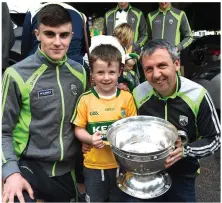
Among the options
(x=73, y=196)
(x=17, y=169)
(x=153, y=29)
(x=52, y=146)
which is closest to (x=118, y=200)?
(x=73, y=196)

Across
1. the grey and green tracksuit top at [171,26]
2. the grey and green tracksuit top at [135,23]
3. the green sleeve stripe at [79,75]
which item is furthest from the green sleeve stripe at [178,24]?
the green sleeve stripe at [79,75]

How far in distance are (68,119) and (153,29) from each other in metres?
3.62

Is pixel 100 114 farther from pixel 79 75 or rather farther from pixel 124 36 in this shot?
pixel 124 36

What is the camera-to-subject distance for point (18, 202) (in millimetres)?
1794

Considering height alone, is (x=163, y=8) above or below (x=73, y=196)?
above

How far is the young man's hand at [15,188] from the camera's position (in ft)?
5.77

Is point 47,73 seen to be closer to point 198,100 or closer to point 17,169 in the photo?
point 17,169

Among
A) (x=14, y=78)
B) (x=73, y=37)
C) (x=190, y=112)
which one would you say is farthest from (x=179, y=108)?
(x=73, y=37)

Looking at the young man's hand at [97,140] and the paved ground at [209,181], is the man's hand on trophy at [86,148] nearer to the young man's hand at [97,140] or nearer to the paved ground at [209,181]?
the young man's hand at [97,140]

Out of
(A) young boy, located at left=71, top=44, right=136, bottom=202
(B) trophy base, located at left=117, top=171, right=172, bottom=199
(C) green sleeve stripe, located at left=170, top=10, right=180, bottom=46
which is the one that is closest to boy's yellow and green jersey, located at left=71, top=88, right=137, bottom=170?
(A) young boy, located at left=71, top=44, right=136, bottom=202

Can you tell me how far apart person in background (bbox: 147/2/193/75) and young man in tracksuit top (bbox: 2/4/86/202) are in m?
3.38

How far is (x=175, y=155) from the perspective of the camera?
182 centimetres

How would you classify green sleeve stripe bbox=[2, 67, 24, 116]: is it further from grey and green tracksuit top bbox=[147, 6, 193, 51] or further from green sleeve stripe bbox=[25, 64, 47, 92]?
grey and green tracksuit top bbox=[147, 6, 193, 51]

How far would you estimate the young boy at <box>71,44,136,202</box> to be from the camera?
202 cm
